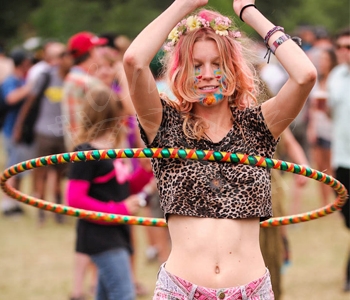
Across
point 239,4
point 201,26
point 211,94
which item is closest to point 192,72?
point 211,94

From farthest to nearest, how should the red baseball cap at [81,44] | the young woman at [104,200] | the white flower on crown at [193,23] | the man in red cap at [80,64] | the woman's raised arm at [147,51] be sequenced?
the red baseball cap at [81,44] < the man in red cap at [80,64] < the young woman at [104,200] < the white flower on crown at [193,23] < the woman's raised arm at [147,51]

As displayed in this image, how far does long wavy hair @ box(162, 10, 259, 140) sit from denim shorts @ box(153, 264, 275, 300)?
2.28ft

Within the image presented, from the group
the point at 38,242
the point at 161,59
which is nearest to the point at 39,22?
the point at 38,242

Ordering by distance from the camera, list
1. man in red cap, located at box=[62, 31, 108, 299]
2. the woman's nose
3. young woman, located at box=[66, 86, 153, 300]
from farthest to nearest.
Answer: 1. man in red cap, located at box=[62, 31, 108, 299]
2. young woman, located at box=[66, 86, 153, 300]
3. the woman's nose

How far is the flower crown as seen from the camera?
396cm

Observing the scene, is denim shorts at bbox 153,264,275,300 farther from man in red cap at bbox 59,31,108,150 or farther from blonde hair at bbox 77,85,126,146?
man in red cap at bbox 59,31,108,150

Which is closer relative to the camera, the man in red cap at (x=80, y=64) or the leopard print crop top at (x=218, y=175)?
the leopard print crop top at (x=218, y=175)

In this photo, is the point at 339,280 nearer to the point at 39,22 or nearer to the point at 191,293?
the point at 191,293

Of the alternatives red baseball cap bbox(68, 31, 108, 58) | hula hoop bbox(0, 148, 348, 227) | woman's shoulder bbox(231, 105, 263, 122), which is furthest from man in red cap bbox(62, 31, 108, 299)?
woman's shoulder bbox(231, 105, 263, 122)

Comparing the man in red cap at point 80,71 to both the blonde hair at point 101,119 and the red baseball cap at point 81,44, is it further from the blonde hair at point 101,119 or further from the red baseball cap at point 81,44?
the blonde hair at point 101,119

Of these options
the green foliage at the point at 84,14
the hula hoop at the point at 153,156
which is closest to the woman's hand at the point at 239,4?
the hula hoop at the point at 153,156

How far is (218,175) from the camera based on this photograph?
3.87 meters

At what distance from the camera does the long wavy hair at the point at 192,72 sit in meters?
3.90

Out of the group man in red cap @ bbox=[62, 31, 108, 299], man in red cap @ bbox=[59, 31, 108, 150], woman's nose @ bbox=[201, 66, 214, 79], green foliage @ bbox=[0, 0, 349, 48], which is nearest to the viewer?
woman's nose @ bbox=[201, 66, 214, 79]
